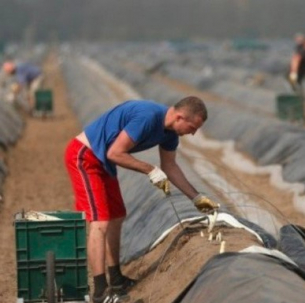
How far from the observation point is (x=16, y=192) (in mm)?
12695

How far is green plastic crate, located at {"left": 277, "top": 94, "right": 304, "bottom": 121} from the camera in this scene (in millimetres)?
18906

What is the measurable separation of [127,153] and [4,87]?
19.8 m

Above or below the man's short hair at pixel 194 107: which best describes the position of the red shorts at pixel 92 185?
below

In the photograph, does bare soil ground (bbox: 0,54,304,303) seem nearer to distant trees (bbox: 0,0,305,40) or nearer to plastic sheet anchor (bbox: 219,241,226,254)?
plastic sheet anchor (bbox: 219,241,226,254)

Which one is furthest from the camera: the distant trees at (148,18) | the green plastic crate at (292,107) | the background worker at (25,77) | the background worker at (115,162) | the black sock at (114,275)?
the distant trees at (148,18)

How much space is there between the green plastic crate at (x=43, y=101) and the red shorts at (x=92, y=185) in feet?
50.7

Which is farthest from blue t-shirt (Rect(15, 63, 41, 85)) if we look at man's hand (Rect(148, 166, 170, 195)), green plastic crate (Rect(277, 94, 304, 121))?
man's hand (Rect(148, 166, 170, 195))

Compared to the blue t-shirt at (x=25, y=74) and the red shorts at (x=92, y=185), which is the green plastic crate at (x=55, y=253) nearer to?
the red shorts at (x=92, y=185)

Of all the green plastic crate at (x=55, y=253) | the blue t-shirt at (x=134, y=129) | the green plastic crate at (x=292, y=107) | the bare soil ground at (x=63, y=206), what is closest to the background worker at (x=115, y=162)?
the blue t-shirt at (x=134, y=129)

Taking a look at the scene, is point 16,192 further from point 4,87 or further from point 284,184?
point 4,87

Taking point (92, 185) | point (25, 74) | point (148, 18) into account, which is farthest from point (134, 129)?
point (148, 18)

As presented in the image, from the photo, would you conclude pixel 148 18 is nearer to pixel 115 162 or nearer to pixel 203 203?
pixel 203 203

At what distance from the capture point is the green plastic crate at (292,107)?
744 inches

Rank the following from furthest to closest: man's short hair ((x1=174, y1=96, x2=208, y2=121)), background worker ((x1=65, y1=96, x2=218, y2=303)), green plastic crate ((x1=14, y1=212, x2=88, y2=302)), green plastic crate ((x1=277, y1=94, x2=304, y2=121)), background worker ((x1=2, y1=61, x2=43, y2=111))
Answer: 1. background worker ((x1=2, y1=61, x2=43, y2=111))
2. green plastic crate ((x1=277, y1=94, x2=304, y2=121))
3. green plastic crate ((x1=14, y1=212, x2=88, y2=302))
4. background worker ((x1=65, y1=96, x2=218, y2=303))
5. man's short hair ((x1=174, y1=96, x2=208, y2=121))
